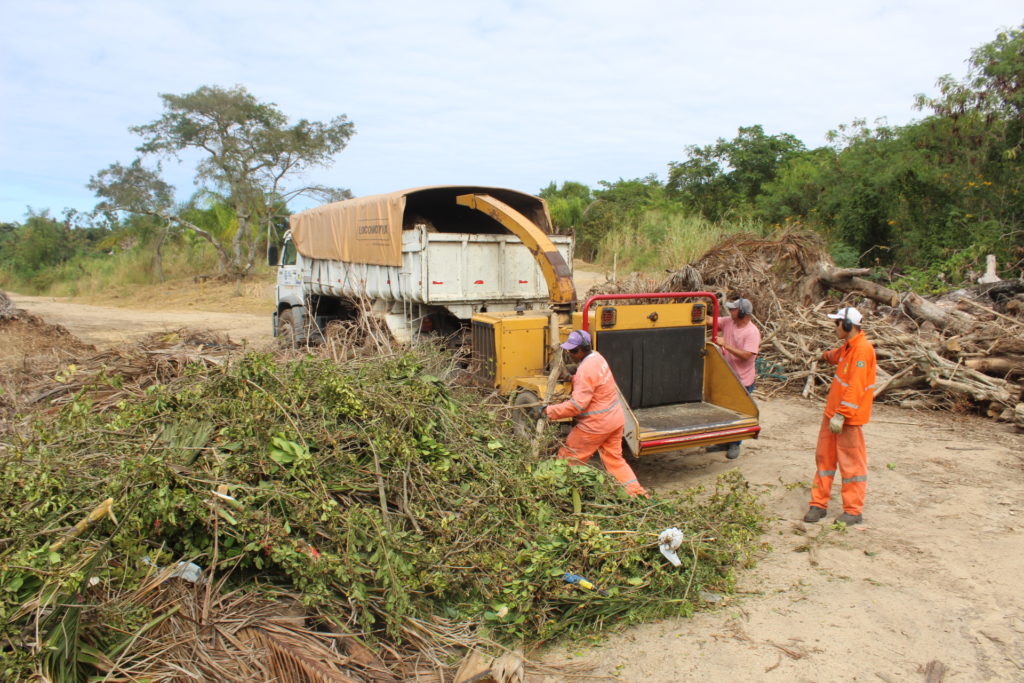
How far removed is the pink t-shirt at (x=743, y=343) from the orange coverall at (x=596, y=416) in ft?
6.66

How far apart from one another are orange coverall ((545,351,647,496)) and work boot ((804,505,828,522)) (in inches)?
49.8

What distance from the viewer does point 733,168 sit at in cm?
2733

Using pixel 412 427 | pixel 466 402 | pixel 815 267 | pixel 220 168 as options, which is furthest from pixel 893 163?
pixel 220 168

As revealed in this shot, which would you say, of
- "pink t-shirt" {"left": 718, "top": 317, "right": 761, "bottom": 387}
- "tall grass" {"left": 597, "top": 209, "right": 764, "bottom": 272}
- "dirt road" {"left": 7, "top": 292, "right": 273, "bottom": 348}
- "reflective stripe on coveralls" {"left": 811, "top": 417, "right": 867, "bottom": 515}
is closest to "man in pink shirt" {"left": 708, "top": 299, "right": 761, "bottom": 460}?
"pink t-shirt" {"left": 718, "top": 317, "right": 761, "bottom": 387}

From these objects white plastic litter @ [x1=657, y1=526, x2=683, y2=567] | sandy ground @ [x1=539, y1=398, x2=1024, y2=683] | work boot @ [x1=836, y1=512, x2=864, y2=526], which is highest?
white plastic litter @ [x1=657, y1=526, x2=683, y2=567]

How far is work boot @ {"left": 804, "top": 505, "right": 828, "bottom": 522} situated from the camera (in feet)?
16.9

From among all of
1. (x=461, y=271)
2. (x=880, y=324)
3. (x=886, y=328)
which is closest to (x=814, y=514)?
(x=461, y=271)

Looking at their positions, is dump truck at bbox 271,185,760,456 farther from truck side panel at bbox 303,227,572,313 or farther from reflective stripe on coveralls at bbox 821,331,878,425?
reflective stripe on coveralls at bbox 821,331,878,425

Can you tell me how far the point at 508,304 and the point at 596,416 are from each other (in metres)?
3.70

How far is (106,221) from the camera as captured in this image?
29688 millimetres

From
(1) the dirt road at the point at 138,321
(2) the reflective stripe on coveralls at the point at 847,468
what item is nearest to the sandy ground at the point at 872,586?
(2) the reflective stripe on coveralls at the point at 847,468

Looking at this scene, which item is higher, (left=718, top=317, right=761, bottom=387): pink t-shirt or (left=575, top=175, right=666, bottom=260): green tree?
(left=575, top=175, right=666, bottom=260): green tree

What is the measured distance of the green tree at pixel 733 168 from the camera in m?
26.5

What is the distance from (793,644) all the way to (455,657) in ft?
5.90
